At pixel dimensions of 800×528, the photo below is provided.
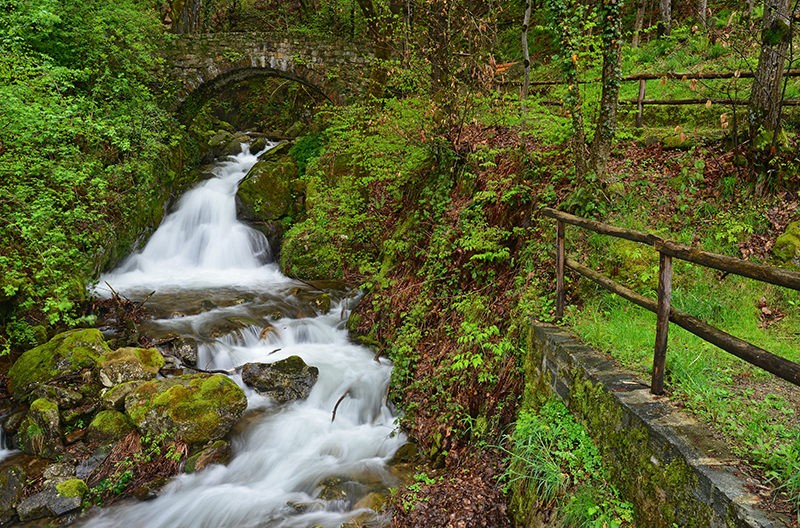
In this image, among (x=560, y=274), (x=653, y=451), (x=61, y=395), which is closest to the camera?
(x=653, y=451)

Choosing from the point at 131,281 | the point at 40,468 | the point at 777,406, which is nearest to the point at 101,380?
the point at 40,468

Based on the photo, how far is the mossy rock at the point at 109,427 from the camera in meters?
5.34

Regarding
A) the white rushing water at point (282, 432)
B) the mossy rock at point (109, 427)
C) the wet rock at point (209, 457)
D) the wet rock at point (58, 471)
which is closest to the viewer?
the white rushing water at point (282, 432)

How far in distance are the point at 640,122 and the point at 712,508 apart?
7.14m

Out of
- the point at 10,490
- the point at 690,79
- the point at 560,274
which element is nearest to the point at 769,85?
the point at 690,79

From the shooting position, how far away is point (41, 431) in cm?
529

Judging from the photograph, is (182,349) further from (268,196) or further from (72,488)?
(268,196)

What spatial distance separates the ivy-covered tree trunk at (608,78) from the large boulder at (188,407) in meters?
5.27

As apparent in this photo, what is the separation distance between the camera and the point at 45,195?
6.82 m

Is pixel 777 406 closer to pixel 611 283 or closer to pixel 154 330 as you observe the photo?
pixel 611 283

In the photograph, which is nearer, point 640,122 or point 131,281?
point 640,122

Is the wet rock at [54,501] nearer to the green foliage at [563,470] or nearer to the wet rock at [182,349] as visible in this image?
the wet rock at [182,349]

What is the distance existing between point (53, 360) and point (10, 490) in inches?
72.0

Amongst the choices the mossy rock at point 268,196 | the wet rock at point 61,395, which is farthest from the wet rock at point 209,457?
the mossy rock at point 268,196
